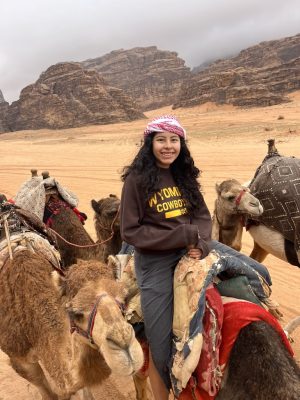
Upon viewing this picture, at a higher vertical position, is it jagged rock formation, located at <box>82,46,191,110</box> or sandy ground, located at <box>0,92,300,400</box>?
jagged rock formation, located at <box>82,46,191,110</box>

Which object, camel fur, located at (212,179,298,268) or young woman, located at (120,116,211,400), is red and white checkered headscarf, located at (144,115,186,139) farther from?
camel fur, located at (212,179,298,268)

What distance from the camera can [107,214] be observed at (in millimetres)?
5426

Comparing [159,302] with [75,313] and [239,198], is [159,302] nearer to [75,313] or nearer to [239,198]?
[75,313]

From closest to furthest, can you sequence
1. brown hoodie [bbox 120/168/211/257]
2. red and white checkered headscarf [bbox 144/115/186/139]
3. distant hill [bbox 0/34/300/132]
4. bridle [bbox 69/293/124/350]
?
bridle [bbox 69/293/124/350] → brown hoodie [bbox 120/168/211/257] → red and white checkered headscarf [bbox 144/115/186/139] → distant hill [bbox 0/34/300/132]

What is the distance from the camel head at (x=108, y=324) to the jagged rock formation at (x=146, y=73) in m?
104

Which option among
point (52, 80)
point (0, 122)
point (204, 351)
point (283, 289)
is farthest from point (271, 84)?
point (204, 351)

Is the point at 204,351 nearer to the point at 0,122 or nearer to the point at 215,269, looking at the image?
the point at 215,269

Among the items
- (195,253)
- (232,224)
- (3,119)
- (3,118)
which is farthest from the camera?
(3,118)

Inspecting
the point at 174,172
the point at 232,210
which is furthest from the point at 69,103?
the point at 174,172

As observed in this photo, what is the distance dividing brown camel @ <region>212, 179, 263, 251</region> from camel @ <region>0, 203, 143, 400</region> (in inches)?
92.8

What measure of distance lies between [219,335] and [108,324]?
2.59 ft

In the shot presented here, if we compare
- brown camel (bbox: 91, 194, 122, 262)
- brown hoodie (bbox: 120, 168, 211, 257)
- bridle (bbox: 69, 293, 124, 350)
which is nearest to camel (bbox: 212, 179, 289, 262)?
brown camel (bbox: 91, 194, 122, 262)

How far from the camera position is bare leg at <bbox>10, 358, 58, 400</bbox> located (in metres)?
4.03

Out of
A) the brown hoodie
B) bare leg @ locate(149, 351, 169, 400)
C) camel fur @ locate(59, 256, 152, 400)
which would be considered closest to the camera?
camel fur @ locate(59, 256, 152, 400)
